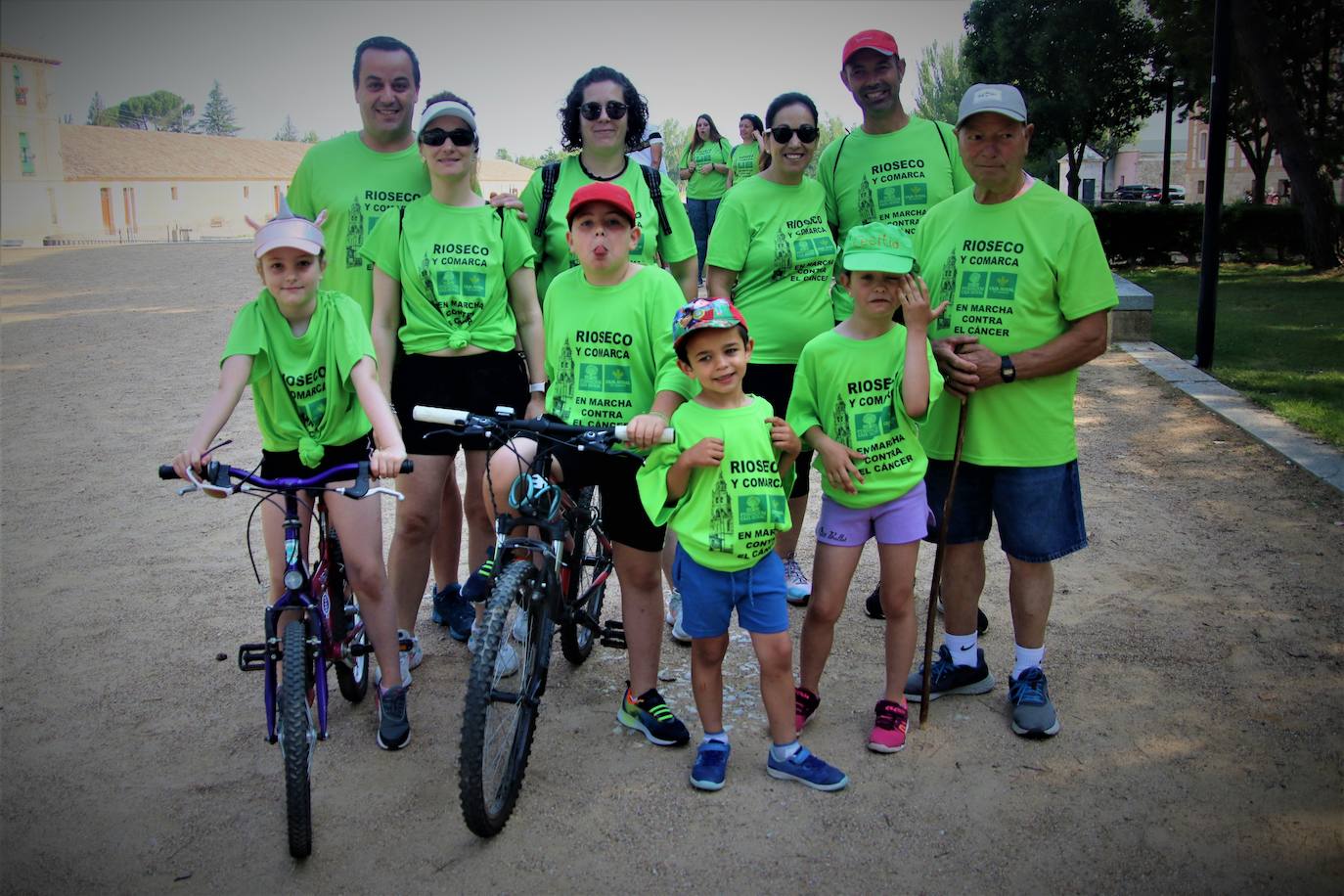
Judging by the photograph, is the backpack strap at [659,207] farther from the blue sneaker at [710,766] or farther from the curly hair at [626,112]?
the blue sneaker at [710,766]

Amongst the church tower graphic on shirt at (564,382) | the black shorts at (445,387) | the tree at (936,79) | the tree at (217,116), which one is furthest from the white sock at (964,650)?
the tree at (217,116)

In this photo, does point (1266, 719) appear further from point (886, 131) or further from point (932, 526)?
point (886, 131)

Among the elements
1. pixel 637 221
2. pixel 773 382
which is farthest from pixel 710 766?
pixel 637 221

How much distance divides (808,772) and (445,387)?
210 centimetres

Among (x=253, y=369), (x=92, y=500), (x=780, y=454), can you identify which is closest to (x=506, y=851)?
(x=780, y=454)

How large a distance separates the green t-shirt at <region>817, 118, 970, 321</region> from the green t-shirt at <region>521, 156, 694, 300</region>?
682mm

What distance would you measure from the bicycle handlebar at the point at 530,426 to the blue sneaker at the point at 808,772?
1.20 m

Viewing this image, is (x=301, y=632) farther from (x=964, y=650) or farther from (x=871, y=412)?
(x=964, y=650)

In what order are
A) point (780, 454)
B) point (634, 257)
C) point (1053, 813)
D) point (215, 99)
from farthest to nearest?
1. point (215, 99)
2. point (634, 257)
3. point (780, 454)
4. point (1053, 813)

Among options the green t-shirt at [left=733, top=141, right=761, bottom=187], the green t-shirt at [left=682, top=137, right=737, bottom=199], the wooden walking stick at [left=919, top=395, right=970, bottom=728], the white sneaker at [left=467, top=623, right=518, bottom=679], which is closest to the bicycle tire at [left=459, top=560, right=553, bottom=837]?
the white sneaker at [left=467, top=623, right=518, bottom=679]

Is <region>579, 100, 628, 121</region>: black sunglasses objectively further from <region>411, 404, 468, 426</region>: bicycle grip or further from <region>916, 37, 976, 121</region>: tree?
<region>916, 37, 976, 121</region>: tree

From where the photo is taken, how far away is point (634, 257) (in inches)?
193

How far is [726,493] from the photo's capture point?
361 centimetres

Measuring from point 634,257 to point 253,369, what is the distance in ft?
5.70
